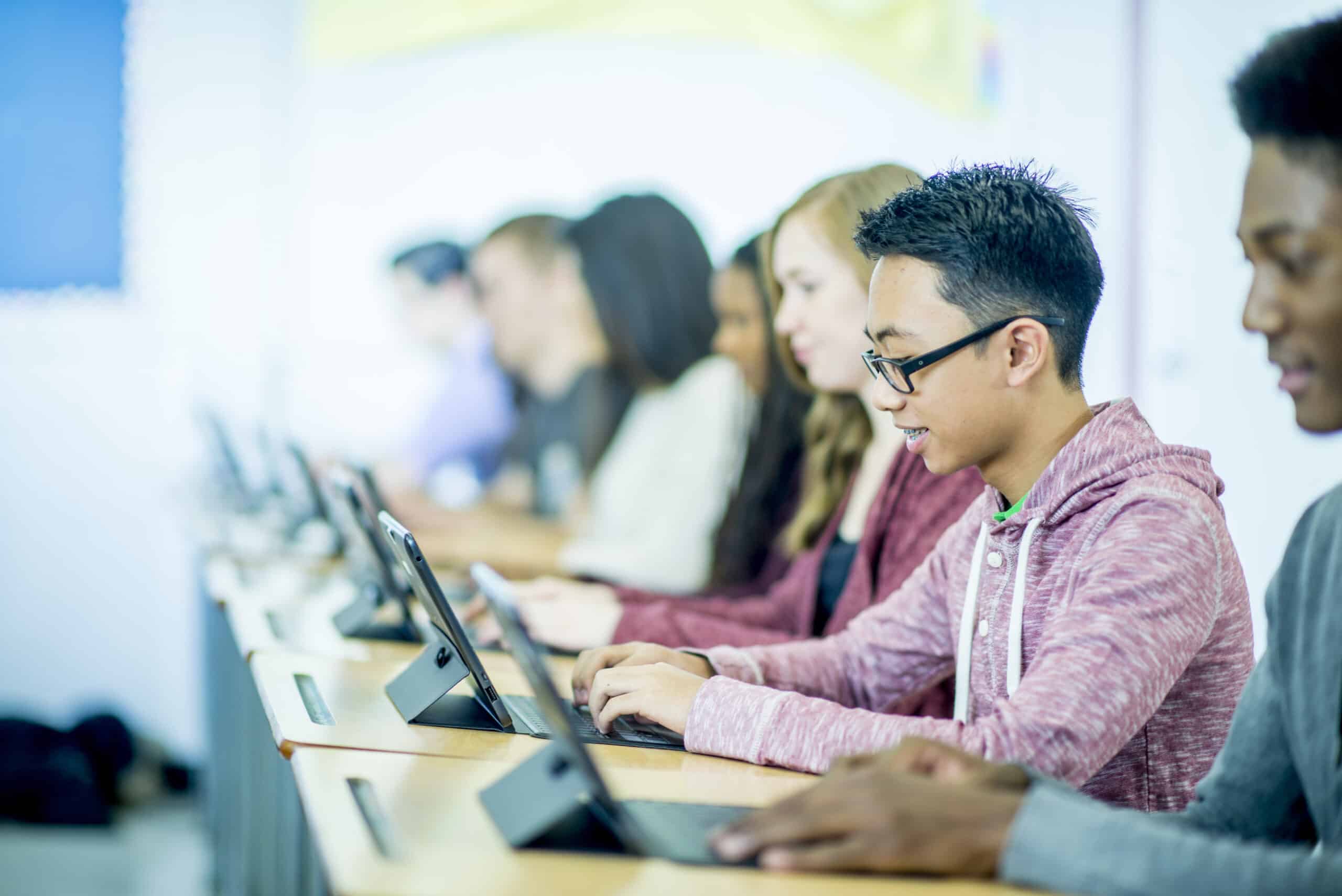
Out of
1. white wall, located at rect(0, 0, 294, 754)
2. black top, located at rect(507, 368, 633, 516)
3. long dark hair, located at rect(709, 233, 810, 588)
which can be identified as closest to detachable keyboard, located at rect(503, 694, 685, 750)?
long dark hair, located at rect(709, 233, 810, 588)

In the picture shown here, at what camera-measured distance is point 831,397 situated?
7.16 ft

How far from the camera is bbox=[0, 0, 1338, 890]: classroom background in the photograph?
370 cm

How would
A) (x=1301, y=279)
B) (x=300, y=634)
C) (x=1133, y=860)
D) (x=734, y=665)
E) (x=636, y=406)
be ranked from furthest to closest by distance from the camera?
1. (x=636, y=406)
2. (x=300, y=634)
3. (x=734, y=665)
4. (x=1301, y=279)
5. (x=1133, y=860)

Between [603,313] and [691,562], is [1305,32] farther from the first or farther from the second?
[603,313]

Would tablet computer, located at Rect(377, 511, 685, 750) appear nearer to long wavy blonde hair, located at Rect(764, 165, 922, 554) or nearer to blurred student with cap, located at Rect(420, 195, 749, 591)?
long wavy blonde hair, located at Rect(764, 165, 922, 554)

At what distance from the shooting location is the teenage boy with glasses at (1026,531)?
1.11m

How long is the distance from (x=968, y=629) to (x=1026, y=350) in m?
0.30

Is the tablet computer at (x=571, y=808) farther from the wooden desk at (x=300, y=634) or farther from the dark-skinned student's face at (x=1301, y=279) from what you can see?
the wooden desk at (x=300, y=634)

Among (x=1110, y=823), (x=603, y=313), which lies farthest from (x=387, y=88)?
(x=1110, y=823)

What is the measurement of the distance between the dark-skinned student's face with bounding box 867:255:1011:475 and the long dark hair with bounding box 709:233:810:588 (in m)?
1.12

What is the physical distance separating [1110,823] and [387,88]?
167 inches

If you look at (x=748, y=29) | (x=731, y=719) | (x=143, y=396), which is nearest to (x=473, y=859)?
(x=731, y=719)

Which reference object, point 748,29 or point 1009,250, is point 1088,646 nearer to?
point 1009,250

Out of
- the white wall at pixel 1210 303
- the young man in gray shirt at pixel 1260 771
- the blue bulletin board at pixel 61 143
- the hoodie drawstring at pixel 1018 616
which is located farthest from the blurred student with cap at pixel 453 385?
the young man in gray shirt at pixel 1260 771
